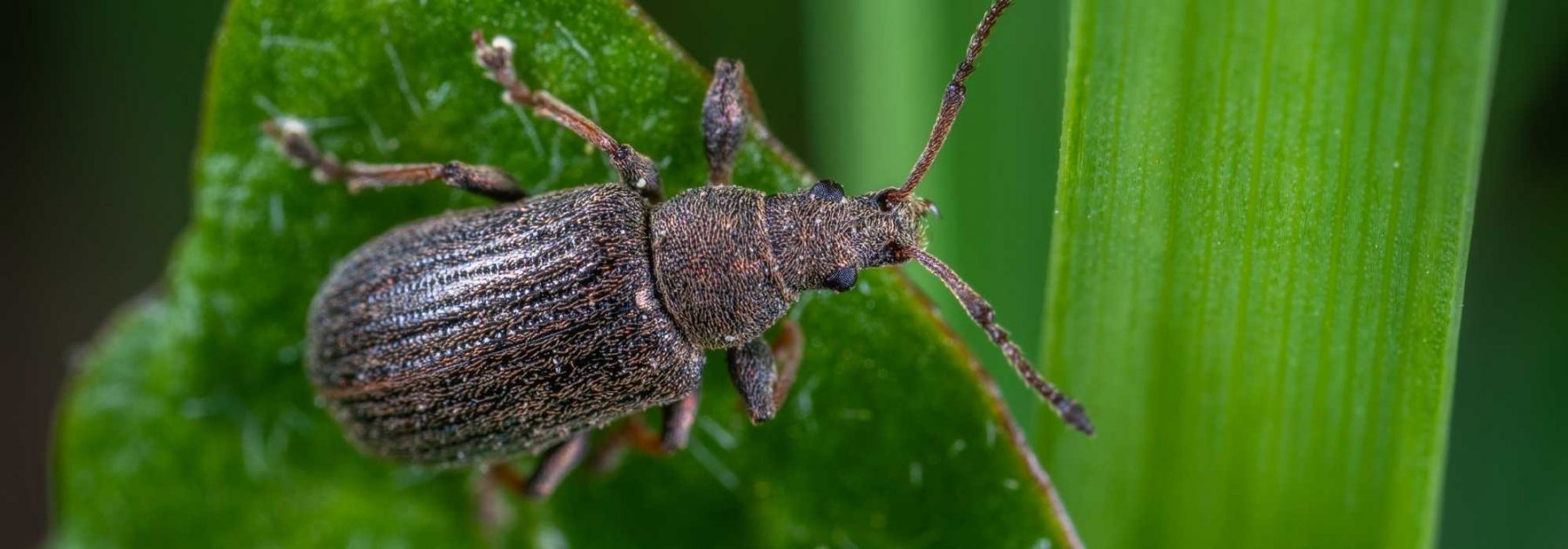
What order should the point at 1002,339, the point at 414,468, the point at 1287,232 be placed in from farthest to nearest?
the point at 414,468 → the point at 1002,339 → the point at 1287,232

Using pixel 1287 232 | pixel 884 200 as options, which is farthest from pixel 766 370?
pixel 1287 232

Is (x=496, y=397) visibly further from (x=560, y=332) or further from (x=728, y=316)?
(x=728, y=316)

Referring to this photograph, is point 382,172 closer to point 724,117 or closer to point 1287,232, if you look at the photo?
point 724,117

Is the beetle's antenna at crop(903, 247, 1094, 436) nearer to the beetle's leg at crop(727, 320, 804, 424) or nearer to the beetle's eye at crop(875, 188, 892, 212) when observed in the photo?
the beetle's eye at crop(875, 188, 892, 212)

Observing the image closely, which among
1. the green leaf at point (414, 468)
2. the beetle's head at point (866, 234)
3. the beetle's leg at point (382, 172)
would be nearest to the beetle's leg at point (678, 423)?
the green leaf at point (414, 468)

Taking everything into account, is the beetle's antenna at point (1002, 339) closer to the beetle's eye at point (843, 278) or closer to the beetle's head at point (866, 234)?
the beetle's head at point (866, 234)

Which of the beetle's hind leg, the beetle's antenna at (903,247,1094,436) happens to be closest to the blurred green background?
the beetle's antenna at (903,247,1094,436)

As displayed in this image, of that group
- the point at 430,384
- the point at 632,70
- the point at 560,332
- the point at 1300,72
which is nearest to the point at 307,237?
the point at 430,384
